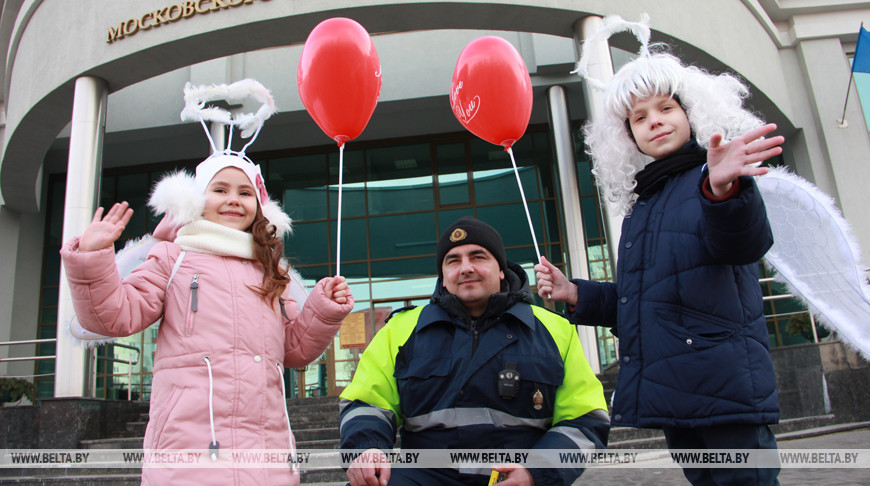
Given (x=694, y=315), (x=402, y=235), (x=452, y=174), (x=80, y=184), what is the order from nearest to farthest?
1. (x=694, y=315)
2. (x=80, y=184)
3. (x=402, y=235)
4. (x=452, y=174)

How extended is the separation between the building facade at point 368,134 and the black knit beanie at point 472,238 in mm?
5165

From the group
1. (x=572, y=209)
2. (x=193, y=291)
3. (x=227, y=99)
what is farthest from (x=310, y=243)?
(x=193, y=291)

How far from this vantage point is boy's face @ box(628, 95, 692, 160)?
2020mm

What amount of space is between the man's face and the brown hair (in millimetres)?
719

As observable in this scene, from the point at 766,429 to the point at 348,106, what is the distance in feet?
7.65

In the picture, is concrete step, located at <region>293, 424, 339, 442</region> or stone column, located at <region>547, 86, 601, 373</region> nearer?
concrete step, located at <region>293, 424, 339, 442</region>

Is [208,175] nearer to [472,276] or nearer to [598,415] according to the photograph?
[472,276]

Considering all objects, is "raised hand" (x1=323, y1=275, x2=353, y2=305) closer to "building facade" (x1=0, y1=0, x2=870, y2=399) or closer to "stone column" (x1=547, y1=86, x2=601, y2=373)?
"building facade" (x1=0, y1=0, x2=870, y2=399)

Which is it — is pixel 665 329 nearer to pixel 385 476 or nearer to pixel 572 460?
pixel 572 460

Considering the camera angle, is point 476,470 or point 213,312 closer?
point 476,470

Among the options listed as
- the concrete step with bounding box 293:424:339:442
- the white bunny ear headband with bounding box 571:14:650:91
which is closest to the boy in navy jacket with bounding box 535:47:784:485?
the white bunny ear headband with bounding box 571:14:650:91

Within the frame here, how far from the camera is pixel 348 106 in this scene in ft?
10.1

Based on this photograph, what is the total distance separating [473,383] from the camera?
2.22 metres

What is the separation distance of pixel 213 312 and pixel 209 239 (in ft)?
1.12
